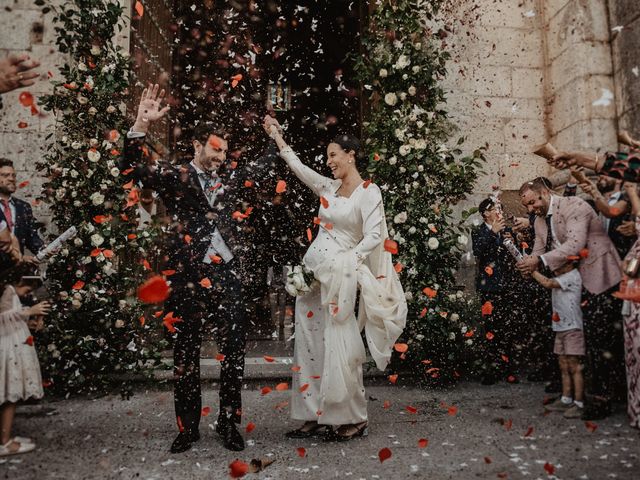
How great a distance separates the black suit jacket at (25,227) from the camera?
169 inches

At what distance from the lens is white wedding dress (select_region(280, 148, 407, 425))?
340 centimetres

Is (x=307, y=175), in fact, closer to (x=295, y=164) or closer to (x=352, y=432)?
(x=295, y=164)

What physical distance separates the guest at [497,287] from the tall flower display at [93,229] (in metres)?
3.46

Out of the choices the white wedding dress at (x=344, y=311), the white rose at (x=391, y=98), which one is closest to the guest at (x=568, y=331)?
the white wedding dress at (x=344, y=311)

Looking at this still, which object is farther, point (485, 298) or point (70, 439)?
point (485, 298)

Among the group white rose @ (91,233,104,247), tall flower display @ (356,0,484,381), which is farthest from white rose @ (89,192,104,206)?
tall flower display @ (356,0,484,381)

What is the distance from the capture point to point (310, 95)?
32.4ft

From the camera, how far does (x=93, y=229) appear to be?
4648 mm

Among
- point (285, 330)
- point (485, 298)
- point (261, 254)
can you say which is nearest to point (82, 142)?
point (285, 330)

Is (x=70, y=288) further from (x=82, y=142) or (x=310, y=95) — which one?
(x=310, y=95)

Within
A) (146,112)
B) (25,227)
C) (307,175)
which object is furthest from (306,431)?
(25,227)

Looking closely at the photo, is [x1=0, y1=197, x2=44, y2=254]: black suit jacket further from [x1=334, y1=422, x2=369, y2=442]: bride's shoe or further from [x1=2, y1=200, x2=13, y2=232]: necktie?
[x1=334, y1=422, x2=369, y2=442]: bride's shoe

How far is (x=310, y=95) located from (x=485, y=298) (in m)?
6.05

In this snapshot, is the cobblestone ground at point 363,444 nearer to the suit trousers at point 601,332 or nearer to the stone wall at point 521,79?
the suit trousers at point 601,332
